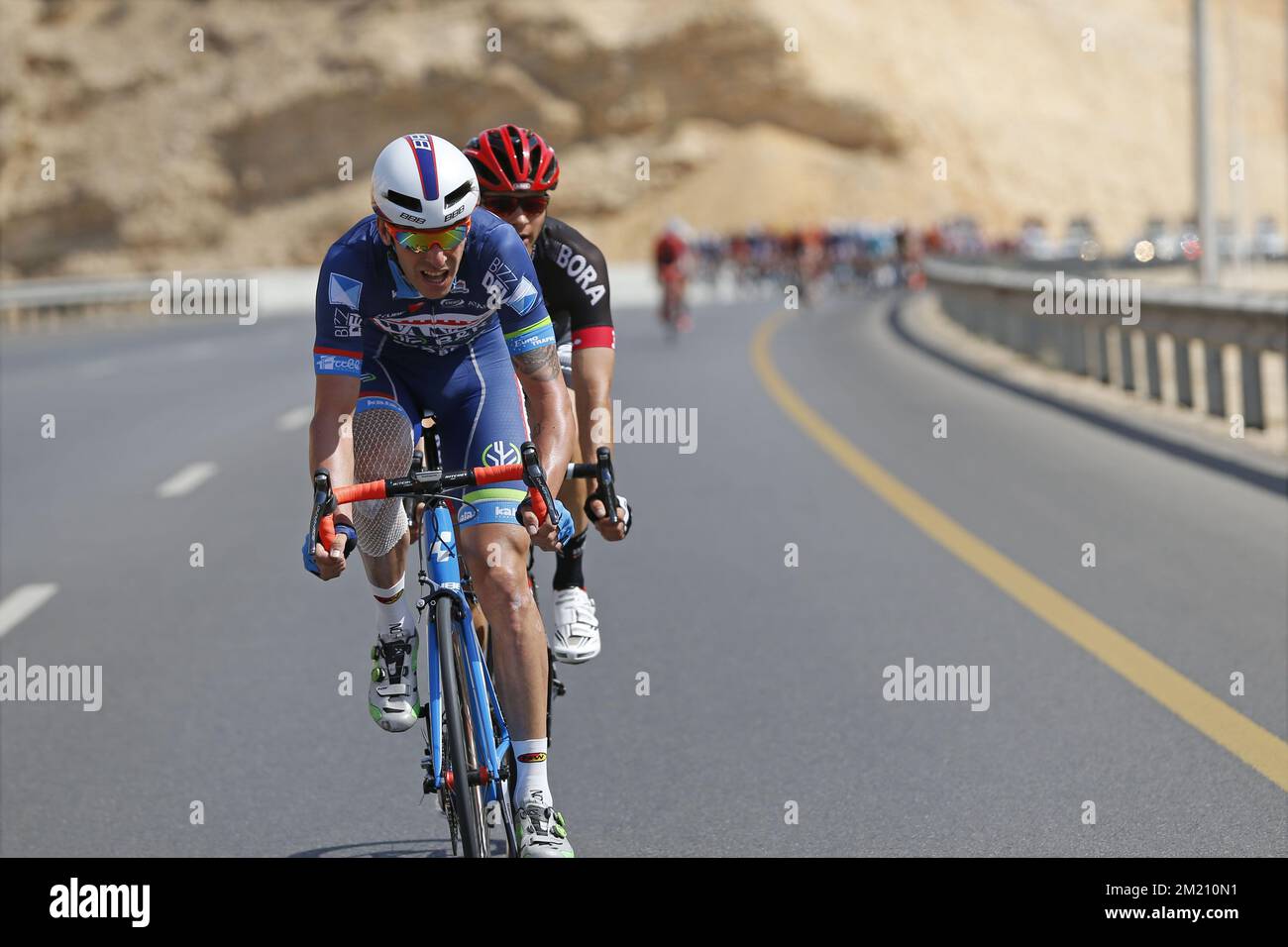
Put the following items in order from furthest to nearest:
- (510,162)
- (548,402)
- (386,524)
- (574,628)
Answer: (574,628)
(510,162)
(386,524)
(548,402)

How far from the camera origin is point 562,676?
774 centimetres

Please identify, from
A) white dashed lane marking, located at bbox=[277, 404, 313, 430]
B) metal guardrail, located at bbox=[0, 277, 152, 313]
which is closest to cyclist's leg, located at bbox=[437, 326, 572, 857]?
white dashed lane marking, located at bbox=[277, 404, 313, 430]

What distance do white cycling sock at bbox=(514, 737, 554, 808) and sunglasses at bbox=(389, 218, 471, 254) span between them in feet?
4.07

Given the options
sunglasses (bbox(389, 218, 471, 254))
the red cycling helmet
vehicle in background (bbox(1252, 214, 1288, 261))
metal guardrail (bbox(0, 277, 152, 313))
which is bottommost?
sunglasses (bbox(389, 218, 471, 254))

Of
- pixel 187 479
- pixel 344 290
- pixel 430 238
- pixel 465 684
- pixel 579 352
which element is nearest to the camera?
pixel 430 238

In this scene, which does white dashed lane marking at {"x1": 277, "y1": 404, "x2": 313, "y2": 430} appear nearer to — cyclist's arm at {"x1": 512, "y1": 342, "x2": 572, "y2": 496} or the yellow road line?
the yellow road line

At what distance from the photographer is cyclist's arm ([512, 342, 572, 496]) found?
17.0 ft

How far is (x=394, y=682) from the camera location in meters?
5.52

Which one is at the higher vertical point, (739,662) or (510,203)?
(510,203)

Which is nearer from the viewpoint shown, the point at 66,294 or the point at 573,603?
the point at 573,603

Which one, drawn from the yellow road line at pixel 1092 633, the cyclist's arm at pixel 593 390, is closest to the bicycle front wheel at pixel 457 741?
the cyclist's arm at pixel 593 390

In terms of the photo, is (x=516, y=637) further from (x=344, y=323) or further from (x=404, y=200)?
(x=404, y=200)

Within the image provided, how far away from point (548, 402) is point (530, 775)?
3.24ft

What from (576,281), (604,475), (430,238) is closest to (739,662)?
(576,281)
